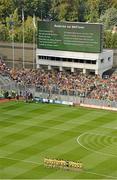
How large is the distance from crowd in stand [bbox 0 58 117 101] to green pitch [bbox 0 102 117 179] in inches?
148

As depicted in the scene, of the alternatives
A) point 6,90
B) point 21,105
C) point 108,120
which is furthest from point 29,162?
point 6,90

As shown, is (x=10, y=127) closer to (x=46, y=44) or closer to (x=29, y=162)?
(x=29, y=162)

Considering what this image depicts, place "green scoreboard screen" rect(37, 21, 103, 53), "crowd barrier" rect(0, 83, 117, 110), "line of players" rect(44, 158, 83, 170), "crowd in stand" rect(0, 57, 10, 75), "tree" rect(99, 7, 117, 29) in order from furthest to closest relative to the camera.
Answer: "tree" rect(99, 7, 117, 29) → "crowd in stand" rect(0, 57, 10, 75) → "green scoreboard screen" rect(37, 21, 103, 53) → "crowd barrier" rect(0, 83, 117, 110) → "line of players" rect(44, 158, 83, 170)

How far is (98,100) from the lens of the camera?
70938mm

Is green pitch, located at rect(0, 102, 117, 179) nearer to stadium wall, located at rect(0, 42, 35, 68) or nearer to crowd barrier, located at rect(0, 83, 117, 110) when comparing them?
crowd barrier, located at rect(0, 83, 117, 110)

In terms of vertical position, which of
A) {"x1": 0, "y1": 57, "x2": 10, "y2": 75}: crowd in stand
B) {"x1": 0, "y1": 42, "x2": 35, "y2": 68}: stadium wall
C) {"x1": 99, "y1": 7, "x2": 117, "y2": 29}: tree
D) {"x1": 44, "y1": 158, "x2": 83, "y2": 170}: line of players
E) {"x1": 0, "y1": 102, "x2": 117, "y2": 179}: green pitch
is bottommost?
{"x1": 0, "y1": 102, "x2": 117, "y2": 179}: green pitch

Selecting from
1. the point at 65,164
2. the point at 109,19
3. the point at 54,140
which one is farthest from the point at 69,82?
the point at 109,19

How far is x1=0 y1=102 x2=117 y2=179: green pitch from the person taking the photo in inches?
1751

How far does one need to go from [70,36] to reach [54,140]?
29.4 meters

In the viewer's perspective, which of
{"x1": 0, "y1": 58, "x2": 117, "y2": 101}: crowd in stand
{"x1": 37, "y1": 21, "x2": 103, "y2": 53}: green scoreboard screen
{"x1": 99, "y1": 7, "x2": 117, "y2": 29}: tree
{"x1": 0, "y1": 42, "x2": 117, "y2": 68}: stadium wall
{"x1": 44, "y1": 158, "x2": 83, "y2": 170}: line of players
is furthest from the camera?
{"x1": 99, "y1": 7, "x2": 117, "y2": 29}: tree

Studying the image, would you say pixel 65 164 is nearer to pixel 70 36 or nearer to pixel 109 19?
pixel 70 36

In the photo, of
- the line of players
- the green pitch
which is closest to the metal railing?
the green pitch

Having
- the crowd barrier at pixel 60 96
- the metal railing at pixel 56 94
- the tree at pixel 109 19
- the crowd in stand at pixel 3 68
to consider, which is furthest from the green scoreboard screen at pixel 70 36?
the tree at pixel 109 19

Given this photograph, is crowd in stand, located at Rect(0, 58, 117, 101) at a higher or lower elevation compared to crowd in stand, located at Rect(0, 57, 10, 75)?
lower
